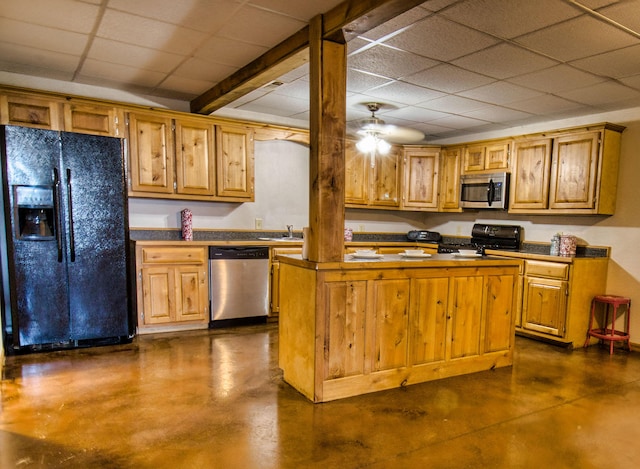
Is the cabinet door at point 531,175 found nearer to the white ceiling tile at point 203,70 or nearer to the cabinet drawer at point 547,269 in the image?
the cabinet drawer at point 547,269

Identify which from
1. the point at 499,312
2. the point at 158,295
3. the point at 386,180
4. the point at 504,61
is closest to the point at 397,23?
the point at 504,61

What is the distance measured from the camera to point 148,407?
2588 millimetres

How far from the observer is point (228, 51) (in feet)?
10.4

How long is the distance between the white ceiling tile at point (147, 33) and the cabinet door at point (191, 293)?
2.17m

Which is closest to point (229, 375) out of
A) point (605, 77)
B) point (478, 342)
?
point (478, 342)

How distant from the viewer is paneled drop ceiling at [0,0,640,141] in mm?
2488

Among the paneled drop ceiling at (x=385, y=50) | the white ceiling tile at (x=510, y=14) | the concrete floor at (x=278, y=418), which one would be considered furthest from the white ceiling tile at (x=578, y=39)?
the concrete floor at (x=278, y=418)

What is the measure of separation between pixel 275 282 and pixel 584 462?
331cm

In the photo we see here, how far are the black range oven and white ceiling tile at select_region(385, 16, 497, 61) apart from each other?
2721mm

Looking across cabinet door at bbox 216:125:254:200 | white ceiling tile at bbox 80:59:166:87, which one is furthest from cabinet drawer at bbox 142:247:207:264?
white ceiling tile at bbox 80:59:166:87

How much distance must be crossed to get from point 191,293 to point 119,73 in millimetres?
2282

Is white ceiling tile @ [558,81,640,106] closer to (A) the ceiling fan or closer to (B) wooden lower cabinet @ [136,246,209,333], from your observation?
(A) the ceiling fan

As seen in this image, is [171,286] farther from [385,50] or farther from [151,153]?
[385,50]

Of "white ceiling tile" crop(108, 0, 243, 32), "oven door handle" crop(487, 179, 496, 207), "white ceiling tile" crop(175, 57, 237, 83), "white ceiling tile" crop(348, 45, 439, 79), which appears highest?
"white ceiling tile" crop(108, 0, 243, 32)
